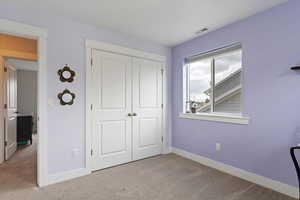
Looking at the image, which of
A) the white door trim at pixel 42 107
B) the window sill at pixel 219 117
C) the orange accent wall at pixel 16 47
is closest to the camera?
the white door trim at pixel 42 107

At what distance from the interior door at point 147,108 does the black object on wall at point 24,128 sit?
3.00 meters

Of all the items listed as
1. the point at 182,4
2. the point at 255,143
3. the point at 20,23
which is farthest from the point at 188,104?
the point at 20,23

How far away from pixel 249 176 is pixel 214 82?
1.58 meters

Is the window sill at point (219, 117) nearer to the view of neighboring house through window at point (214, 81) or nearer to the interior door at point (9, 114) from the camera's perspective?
the view of neighboring house through window at point (214, 81)

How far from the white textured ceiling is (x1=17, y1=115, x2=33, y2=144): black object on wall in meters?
3.19

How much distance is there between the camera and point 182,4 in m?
2.10

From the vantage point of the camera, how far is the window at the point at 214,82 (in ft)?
8.96

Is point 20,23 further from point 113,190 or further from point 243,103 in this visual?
point 243,103

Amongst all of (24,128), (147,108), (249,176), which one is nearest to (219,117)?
(249,176)

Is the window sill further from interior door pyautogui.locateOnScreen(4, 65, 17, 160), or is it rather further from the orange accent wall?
interior door pyautogui.locateOnScreen(4, 65, 17, 160)

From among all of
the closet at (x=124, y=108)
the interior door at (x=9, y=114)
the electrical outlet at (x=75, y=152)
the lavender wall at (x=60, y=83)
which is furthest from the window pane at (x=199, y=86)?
the interior door at (x=9, y=114)

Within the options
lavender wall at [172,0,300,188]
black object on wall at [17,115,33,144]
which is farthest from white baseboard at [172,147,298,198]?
black object on wall at [17,115,33,144]

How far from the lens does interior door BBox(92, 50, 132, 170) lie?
8.96 ft

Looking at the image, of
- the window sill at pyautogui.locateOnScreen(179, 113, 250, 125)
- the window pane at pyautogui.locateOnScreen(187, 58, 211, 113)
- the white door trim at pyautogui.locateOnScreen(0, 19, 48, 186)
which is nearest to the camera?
the white door trim at pyautogui.locateOnScreen(0, 19, 48, 186)
